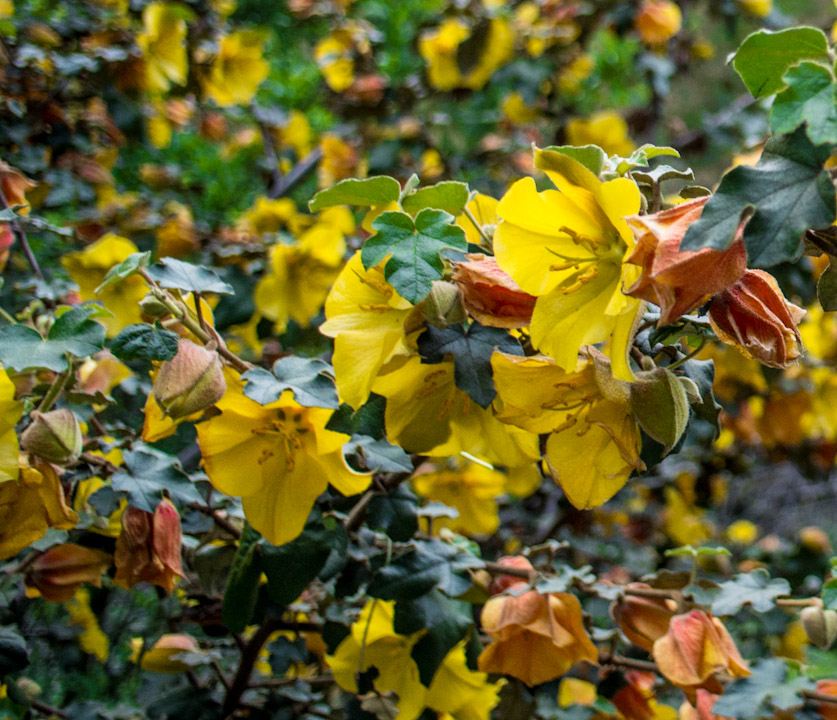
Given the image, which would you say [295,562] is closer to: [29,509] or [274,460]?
[274,460]

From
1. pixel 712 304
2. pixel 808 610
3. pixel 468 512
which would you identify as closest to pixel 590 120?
pixel 468 512

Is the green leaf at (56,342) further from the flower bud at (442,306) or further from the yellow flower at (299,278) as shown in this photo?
the yellow flower at (299,278)

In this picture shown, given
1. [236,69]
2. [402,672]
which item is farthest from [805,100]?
[236,69]

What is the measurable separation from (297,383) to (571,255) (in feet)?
0.73

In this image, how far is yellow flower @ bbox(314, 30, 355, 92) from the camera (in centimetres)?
190

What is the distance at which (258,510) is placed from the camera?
645 mm

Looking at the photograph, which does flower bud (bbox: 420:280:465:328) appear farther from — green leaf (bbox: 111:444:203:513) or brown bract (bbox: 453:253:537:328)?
green leaf (bbox: 111:444:203:513)

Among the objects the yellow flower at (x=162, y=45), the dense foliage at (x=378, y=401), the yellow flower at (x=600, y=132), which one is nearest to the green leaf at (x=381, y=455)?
the dense foliage at (x=378, y=401)

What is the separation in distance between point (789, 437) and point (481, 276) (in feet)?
4.75

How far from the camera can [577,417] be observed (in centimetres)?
55

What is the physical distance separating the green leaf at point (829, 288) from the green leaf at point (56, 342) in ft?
1.62

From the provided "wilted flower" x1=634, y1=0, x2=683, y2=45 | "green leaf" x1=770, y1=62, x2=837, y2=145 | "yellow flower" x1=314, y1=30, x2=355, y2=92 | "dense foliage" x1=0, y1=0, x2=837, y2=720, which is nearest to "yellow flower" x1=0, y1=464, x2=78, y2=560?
"dense foliage" x1=0, y1=0, x2=837, y2=720

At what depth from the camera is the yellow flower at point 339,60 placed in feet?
6.24

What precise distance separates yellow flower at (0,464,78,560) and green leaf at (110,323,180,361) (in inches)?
5.5
